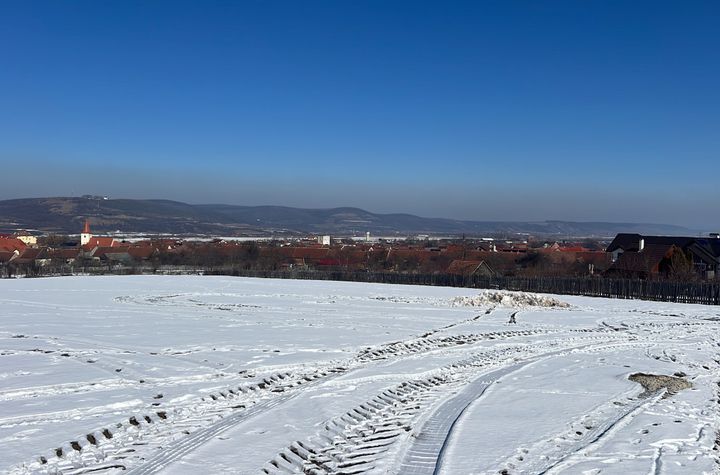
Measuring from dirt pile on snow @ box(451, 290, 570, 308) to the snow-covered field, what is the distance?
6674 mm

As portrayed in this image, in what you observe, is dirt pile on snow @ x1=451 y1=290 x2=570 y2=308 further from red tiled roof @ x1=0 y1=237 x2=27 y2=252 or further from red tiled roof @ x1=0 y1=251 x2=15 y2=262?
red tiled roof @ x1=0 y1=237 x2=27 y2=252

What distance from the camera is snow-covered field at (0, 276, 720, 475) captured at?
663 centimetres

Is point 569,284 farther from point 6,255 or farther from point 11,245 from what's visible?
point 11,245

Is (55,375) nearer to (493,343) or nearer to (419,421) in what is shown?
(419,421)

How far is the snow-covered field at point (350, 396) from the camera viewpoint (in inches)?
261

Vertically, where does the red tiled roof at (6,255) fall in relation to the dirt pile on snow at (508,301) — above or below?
below

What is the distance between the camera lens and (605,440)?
24.5ft

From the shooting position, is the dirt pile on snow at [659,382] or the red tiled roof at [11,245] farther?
the red tiled roof at [11,245]

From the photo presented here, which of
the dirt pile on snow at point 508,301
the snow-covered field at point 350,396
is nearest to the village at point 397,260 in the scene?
the dirt pile on snow at point 508,301

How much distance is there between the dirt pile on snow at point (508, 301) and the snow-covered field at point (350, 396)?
263 inches

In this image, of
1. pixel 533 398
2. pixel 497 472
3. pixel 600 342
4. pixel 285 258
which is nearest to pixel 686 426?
pixel 533 398

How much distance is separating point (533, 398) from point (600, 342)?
8067 millimetres

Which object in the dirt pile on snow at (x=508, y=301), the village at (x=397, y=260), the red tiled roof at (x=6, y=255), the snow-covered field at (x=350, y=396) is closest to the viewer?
the snow-covered field at (x=350, y=396)

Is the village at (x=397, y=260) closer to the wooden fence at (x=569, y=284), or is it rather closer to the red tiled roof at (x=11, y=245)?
the red tiled roof at (x=11, y=245)
